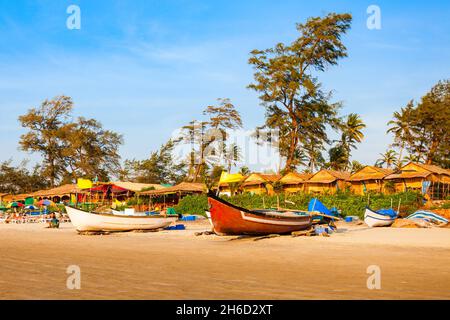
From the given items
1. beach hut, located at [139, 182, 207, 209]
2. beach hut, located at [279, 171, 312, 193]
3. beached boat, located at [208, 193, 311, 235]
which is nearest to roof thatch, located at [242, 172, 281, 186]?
beach hut, located at [279, 171, 312, 193]

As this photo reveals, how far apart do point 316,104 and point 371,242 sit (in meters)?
35.1

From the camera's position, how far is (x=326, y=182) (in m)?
41.0

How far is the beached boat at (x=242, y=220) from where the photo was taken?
15.6 meters

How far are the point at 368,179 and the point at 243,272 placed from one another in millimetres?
33790

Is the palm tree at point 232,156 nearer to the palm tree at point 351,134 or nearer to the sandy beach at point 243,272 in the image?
the palm tree at point 351,134

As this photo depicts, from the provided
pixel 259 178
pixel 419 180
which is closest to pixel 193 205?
pixel 259 178

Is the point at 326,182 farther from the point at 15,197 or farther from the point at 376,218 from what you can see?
the point at 15,197

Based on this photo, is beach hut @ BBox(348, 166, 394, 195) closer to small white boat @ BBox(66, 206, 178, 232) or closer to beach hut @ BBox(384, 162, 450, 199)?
beach hut @ BBox(384, 162, 450, 199)

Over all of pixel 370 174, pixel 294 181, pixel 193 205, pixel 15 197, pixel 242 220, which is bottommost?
pixel 193 205

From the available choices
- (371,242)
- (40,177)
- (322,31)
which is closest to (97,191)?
(40,177)

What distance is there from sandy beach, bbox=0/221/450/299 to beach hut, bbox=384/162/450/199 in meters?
24.8
